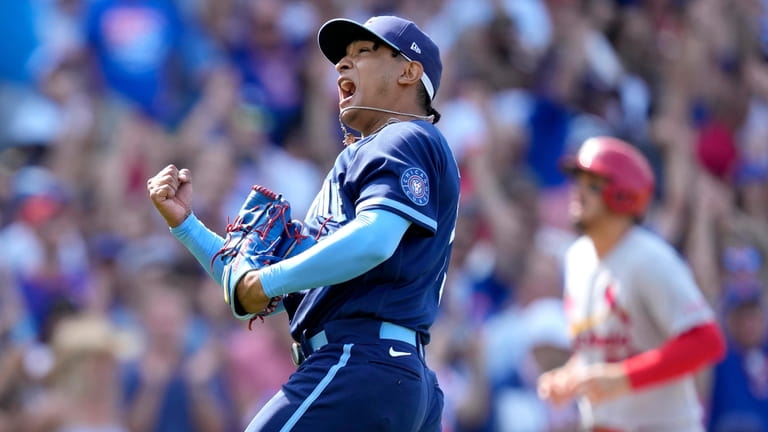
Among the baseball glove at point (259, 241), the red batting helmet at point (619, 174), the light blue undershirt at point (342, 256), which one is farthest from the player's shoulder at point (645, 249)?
the light blue undershirt at point (342, 256)

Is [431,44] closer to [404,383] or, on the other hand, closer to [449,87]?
[404,383]

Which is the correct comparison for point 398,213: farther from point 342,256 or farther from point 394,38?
point 394,38

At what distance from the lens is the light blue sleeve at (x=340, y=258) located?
3.47 m

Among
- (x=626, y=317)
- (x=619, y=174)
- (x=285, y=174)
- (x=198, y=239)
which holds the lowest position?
(x=626, y=317)

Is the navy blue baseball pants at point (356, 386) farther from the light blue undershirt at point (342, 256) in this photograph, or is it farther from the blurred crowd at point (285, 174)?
the blurred crowd at point (285, 174)

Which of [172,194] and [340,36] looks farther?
[340,36]

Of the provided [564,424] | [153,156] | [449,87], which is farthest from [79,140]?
[564,424]

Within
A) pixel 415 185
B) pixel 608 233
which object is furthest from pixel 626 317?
pixel 415 185

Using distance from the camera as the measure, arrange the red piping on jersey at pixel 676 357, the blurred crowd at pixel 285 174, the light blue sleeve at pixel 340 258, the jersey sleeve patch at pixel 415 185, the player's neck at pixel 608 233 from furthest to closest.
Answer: the blurred crowd at pixel 285 174 → the player's neck at pixel 608 233 → the red piping on jersey at pixel 676 357 → the jersey sleeve patch at pixel 415 185 → the light blue sleeve at pixel 340 258

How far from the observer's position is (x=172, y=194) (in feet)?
12.9

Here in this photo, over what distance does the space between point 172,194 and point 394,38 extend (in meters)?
0.92

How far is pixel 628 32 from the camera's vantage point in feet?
38.3

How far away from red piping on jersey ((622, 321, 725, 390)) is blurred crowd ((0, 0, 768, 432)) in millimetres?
2524

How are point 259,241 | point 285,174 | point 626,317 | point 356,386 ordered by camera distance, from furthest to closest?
point 285,174, point 626,317, point 259,241, point 356,386
